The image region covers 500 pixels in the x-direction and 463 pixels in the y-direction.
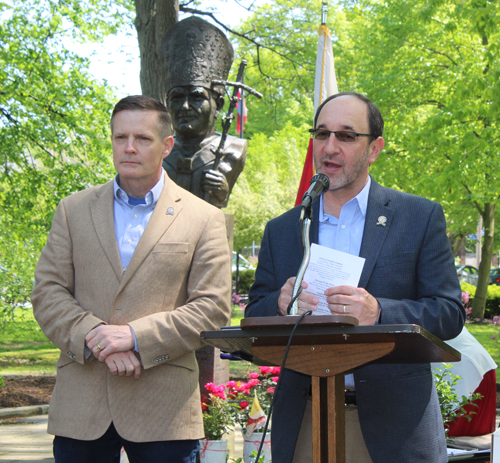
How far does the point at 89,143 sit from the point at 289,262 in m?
9.44

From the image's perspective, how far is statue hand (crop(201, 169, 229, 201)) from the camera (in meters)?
5.84

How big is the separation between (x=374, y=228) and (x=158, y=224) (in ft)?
3.35

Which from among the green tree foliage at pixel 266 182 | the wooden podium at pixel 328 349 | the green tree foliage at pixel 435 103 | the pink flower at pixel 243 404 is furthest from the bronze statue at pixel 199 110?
the green tree foliage at pixel 266 182

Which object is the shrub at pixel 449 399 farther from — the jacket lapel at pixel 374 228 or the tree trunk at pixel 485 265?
the tree trunk at pixel 485 265

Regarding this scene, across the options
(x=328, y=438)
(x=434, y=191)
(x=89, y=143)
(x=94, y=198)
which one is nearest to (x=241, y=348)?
(x=328, y=438)

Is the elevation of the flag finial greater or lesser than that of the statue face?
greater

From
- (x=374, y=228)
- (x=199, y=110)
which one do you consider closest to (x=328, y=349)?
(x=374, y=228)

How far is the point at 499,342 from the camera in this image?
38.5ft

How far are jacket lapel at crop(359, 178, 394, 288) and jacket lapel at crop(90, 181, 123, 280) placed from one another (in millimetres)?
1106

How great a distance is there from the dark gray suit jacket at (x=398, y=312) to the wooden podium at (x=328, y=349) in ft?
0.76

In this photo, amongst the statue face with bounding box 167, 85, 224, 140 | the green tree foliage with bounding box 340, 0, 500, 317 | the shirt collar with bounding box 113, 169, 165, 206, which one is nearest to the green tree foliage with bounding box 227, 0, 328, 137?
the green tree foliage with bounding box 340, 0, 500, 317

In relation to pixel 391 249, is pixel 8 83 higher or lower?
higher

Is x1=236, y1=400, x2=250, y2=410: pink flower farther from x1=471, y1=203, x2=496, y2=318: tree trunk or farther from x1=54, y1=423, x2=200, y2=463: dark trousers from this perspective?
x1=471, y1=203, x2=496, y2=318: tree trunk

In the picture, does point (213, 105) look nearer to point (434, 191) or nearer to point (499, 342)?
point (499, 342)
